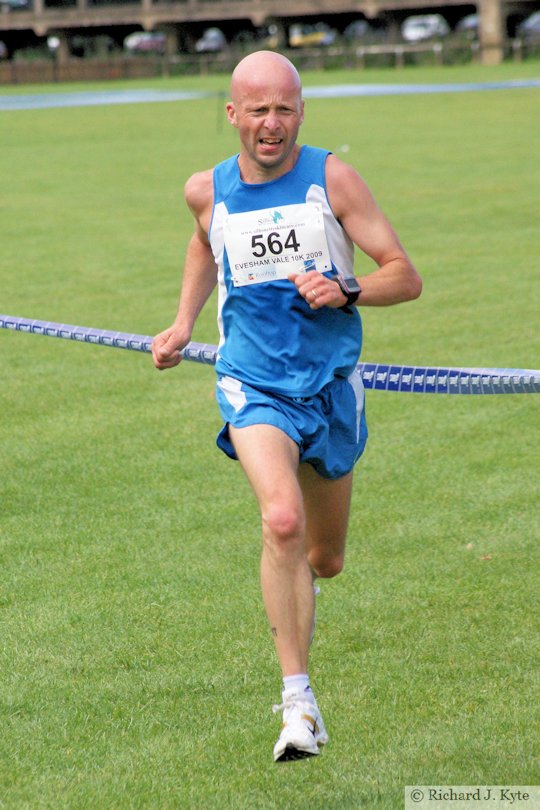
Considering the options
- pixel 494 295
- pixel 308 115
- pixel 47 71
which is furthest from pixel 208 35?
pixel 494 295

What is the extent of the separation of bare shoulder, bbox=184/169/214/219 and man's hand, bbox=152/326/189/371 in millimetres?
445

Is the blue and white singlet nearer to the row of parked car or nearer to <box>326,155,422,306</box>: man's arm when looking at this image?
<box>326,155,422,306</box>: man's arm

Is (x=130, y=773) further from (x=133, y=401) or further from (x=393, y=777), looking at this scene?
(x=133, y=401)

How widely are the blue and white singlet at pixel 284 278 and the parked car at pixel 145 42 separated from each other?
8278 centimetres

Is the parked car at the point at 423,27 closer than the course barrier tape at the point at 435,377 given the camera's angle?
No

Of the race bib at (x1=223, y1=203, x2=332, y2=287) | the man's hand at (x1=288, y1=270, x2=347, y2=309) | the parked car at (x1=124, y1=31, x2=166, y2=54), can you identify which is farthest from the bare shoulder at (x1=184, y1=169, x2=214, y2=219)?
the parked car at (x1=124, y1=31, x2=166, y2=54)

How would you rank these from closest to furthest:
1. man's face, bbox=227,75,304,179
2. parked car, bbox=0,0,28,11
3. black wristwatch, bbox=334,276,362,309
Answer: black wristwatch, bbox=334,276,362,309, man's face, bbox=227,75,304,179, parked car, bbox=0,0,28,11

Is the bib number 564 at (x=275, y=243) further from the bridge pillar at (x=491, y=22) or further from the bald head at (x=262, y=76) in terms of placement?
the bridge pillar at (x=491, y=22)

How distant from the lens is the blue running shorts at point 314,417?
4.66m

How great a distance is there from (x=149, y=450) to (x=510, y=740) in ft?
13.6

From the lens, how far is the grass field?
4.51 m

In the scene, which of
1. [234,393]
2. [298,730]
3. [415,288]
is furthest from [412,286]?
[298,730]

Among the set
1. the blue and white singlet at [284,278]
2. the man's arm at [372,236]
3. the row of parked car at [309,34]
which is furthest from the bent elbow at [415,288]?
the row of parked car at [309,34]

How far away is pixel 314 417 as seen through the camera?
4.70 m
